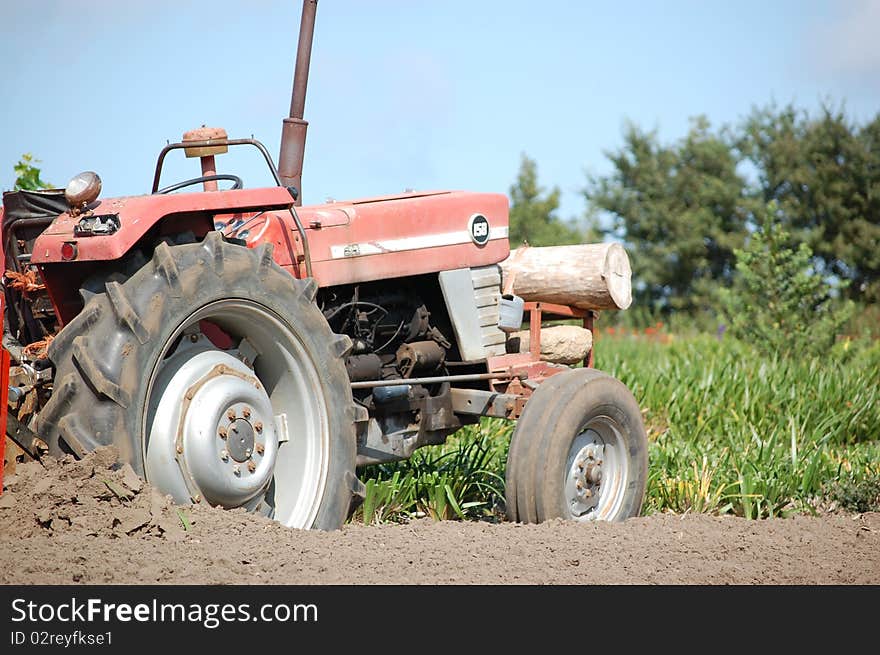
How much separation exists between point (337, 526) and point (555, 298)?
2227 millimetres

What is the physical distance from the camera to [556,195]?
26.6 metres

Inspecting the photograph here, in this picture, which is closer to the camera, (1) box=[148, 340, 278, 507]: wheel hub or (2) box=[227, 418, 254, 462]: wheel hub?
(1) box=[148, 340, 278, 507]: wheel hub

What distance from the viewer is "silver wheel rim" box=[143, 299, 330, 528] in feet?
13.0

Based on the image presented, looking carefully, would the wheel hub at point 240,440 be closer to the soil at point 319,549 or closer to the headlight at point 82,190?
the soil at point 319,549

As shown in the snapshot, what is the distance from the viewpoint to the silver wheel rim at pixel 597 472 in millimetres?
5402

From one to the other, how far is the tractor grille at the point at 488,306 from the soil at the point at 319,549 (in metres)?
1.26

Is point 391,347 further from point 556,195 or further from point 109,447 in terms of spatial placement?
point 556,195

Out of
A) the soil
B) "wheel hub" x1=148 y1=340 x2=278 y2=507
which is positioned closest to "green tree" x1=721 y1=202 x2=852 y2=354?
the soil

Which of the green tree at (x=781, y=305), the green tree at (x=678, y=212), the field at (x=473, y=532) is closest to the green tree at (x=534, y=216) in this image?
the green tree at (x=678, y=212)

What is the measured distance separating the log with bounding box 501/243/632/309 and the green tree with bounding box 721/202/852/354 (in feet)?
23.3

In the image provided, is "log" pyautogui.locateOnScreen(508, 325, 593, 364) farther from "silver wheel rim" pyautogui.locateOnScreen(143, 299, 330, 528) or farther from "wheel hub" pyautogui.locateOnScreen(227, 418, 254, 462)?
"wheel hub" pyautogui.locateOnScreen(227, 418, 254, 462)

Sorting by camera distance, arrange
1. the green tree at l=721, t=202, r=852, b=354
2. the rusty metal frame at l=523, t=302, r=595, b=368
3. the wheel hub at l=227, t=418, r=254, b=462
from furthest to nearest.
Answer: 1. the green tree at l=721, t=202, r=852, b=354
2. the rusty metal frame at l=523, t=302, r=595, b=368
3. the wheel hub at l=227, t=418, r=254, b=462

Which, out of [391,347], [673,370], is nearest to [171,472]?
[391,347]

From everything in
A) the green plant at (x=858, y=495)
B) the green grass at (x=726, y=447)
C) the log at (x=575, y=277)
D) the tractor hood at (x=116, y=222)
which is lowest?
the green plant at (x=858, y=495)
